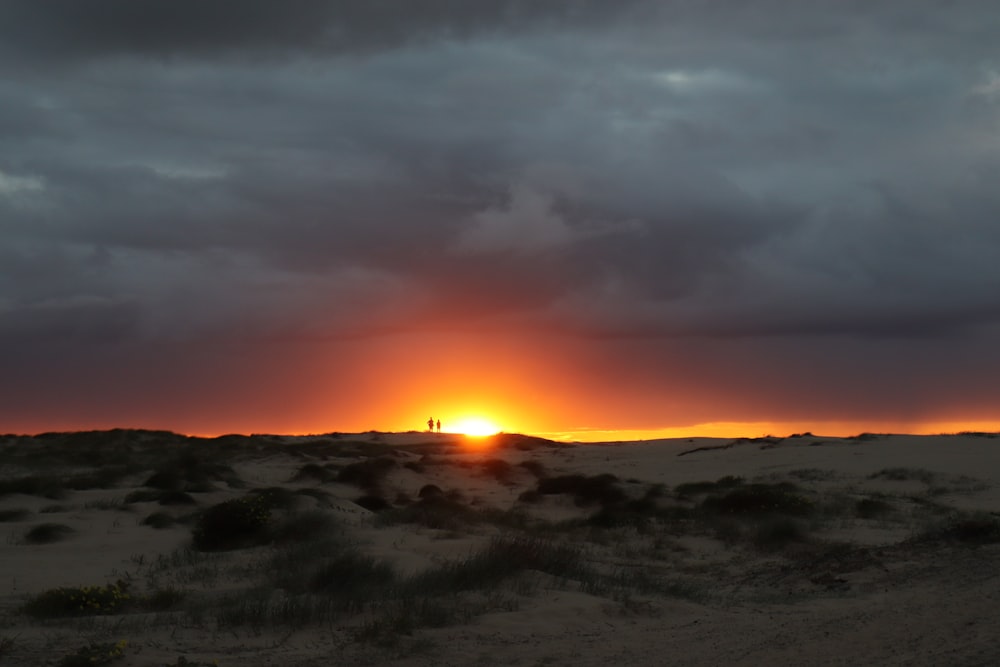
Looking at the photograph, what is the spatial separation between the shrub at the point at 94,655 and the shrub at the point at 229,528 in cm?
909

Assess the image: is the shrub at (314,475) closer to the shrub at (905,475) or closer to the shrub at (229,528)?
the shrub at (229,528)

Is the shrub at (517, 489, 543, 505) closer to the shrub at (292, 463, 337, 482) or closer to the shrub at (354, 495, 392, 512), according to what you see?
the shrub at (354, 495, 392, 512)

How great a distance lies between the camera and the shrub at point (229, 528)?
61.4 ft

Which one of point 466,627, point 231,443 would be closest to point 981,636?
point 466,627

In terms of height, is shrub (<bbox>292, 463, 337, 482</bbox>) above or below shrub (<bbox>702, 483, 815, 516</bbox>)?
above

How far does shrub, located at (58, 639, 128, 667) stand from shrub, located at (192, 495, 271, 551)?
9086mm

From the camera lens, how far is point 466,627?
11.5 meters

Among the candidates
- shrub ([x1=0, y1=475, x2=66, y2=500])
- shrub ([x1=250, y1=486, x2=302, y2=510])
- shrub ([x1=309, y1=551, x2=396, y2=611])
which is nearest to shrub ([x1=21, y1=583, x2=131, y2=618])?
shrub ([x1=309, y1=551, x2=396, y2=611])

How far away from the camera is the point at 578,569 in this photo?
1530 centimetres

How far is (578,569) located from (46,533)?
1195 cm

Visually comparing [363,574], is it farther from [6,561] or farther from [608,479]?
[608,479]

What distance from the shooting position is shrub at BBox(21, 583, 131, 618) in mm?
12164

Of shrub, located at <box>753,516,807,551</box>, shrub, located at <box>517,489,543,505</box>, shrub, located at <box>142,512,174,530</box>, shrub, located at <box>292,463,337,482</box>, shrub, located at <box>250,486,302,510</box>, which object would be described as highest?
shrub, located at <box>292,463,337,482</box>

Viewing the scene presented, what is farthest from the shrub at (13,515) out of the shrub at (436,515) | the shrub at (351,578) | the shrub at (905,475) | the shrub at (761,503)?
the shrub at (905,475)
